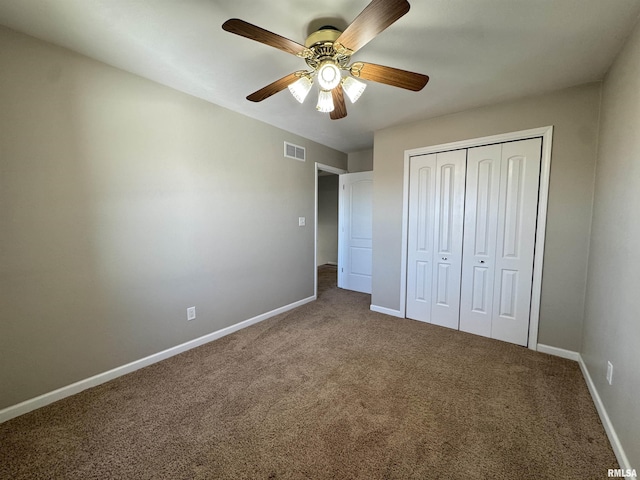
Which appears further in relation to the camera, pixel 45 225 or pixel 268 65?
pixel 268 65

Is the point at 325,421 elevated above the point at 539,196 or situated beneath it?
situated beneath

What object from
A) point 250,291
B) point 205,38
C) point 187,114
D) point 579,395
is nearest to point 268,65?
point 205,38

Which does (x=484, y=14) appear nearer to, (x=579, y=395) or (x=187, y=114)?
(x=187, y=114)

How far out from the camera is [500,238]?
270 centimetres

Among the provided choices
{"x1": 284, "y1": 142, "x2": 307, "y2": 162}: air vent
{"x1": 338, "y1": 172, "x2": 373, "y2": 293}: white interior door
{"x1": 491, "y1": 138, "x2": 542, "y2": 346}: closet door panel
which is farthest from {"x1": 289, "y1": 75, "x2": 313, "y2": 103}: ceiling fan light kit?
{"x1": 338, "y1": 172, "x2": 373, "y2": 293}: white interior door

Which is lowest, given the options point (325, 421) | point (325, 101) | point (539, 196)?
point (325, 421)

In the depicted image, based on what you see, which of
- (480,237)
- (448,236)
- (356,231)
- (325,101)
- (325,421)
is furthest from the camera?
(356,231)

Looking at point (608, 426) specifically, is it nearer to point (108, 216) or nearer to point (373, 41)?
point (373, 41)

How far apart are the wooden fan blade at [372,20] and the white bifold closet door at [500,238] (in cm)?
208

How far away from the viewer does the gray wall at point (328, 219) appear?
268 inches

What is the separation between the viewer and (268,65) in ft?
6.47

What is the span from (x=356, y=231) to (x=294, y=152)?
1749 millimetres

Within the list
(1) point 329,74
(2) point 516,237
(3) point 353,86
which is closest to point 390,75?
(3) point 353,86

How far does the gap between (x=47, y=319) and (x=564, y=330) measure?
14.0 ft
